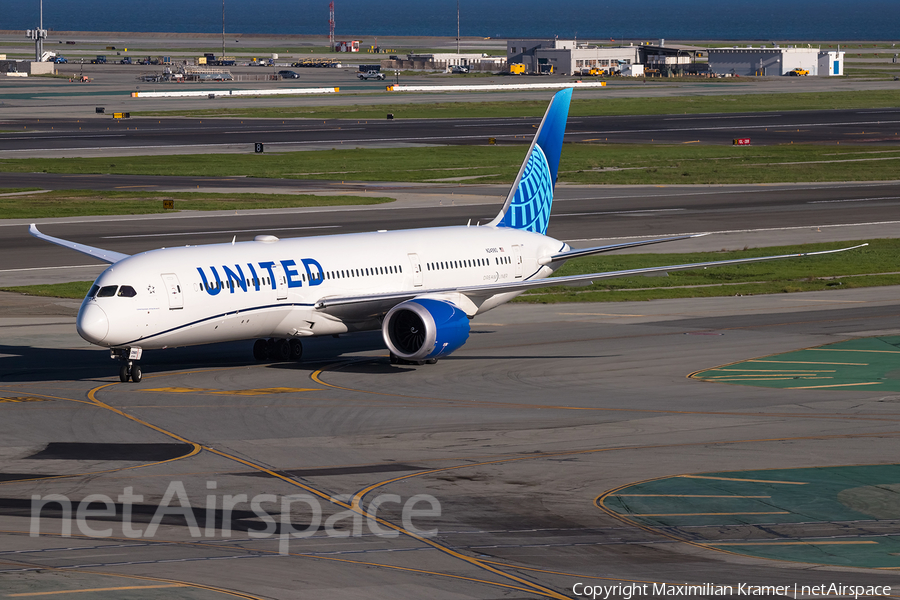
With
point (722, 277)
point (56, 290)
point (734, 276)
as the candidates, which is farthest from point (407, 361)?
point (734, 276)

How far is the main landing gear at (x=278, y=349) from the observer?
1845 inches

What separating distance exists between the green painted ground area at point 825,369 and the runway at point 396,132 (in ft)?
298

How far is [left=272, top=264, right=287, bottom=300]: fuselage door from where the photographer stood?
4356cm

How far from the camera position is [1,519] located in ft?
87.5

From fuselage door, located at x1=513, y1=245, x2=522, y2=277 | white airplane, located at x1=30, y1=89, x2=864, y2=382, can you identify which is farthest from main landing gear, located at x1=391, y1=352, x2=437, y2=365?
fuselage door, located at x1=513, y1=245, x2=522, y2=277

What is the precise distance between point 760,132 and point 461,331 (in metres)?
111

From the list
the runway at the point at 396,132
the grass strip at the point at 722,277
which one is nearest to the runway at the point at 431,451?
the grass strip at the point at 722,277

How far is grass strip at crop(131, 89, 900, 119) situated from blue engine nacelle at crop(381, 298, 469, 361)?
12975cm

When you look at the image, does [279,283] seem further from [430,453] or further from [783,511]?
[783,511]

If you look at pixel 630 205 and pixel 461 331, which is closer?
pixel 461 331

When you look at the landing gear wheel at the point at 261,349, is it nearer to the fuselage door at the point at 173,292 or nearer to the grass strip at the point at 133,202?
the fuselage door at the point at 173,292

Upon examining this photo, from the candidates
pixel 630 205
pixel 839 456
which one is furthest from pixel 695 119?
A: pixel 839 456

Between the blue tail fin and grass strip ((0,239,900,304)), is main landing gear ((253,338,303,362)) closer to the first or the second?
the blue tail fin

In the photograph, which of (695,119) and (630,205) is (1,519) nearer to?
(630,205)
